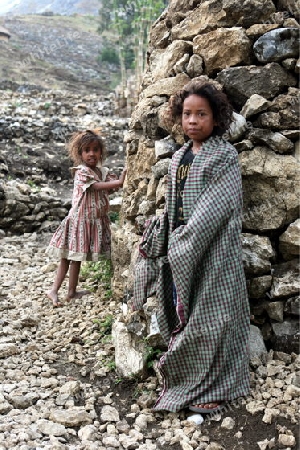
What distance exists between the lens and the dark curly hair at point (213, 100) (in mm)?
2480

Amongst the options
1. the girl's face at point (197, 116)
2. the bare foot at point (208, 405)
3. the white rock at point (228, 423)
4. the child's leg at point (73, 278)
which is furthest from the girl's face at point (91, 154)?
the white rock at point (228, 423)

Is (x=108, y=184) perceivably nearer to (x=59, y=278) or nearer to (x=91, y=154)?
(x=91, y=154)

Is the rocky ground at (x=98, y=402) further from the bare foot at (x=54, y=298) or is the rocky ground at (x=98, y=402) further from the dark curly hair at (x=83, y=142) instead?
the dark curly hair at (x=83, y=142)

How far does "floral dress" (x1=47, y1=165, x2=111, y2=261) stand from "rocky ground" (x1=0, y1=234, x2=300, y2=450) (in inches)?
21.9

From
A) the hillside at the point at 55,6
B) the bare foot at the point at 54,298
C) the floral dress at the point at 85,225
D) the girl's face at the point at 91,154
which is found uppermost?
the hillside at the point at 55,6

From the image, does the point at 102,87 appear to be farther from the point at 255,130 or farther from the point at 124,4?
the point at 255,130

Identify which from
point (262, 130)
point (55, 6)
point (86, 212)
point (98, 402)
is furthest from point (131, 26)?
point (55, 6)

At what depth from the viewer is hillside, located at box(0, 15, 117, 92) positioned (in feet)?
87.4

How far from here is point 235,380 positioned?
2.51 m

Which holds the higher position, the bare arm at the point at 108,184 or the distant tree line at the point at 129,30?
the distant tree line at the point at 129,30

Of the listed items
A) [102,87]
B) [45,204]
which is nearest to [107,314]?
[45,204]

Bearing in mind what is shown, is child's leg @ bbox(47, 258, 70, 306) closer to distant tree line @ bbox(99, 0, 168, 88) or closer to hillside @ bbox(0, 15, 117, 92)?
distant tree line @ bbox(99, 0, 168, 88)

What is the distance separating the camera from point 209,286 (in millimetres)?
2430

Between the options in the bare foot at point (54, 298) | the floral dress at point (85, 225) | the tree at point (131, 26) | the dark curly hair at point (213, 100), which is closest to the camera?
the dark curly hair at point (213, 100)
